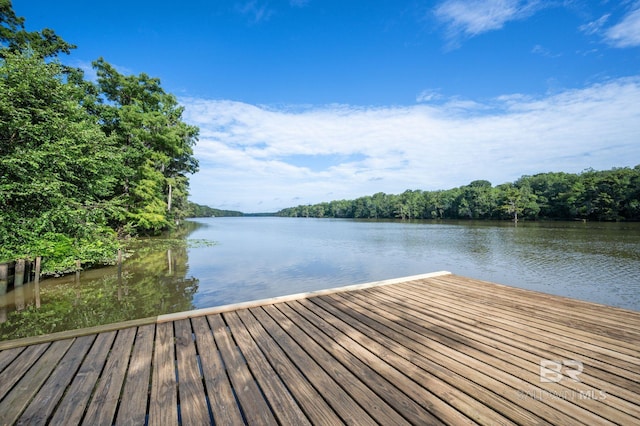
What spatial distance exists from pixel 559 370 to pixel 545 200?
235 feet

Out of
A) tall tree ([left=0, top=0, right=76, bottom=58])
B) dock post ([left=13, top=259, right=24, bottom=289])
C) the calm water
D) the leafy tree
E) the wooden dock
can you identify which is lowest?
the calm water

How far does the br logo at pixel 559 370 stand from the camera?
220 cm

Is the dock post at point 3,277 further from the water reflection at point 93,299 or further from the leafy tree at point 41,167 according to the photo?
the leafy tree at point 41,167

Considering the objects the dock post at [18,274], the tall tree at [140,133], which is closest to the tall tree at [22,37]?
the tall tree at [140,133]

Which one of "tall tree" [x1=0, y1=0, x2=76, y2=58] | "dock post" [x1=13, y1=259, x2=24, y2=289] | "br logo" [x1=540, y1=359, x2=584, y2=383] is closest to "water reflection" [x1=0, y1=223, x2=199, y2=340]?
"dock post" [x1=13, y1=259, x2=24, y2=289]

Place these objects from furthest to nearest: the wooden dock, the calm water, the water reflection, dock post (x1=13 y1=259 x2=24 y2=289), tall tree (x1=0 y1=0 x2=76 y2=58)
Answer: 1. tall tree (x1=0 y1=0 x2=76 y2=58)
2. dock post (x1=13 y1=259 x2=24 y2=289)
3. the calm water
4. the water reflection
5. the wooden dock

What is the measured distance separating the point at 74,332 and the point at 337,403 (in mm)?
3005

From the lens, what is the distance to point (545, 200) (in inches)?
2306

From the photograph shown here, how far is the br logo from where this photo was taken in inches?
86.7

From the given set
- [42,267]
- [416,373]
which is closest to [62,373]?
[416,373]

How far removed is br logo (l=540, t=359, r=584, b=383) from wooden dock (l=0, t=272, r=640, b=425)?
1cm

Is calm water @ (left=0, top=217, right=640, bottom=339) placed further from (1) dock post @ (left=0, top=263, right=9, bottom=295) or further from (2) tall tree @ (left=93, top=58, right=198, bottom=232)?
(2) tall tree @ (left=93, top=58, right=198, bottom=232)

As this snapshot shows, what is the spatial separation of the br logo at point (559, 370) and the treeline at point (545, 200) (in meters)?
60.7

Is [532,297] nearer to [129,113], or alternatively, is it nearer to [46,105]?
[46,105]
